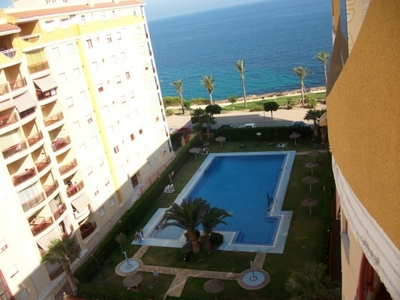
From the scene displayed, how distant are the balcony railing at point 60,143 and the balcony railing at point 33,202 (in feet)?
14.2

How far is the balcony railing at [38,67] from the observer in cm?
2795

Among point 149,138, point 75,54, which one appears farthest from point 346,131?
point 149,138

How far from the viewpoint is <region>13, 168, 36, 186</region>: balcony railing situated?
2558 cm

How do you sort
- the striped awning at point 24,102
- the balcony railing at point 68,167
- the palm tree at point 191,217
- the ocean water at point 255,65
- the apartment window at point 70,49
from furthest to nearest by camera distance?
the ocean water at point 255,65, the apartment window at point 70,49, the balcony railing at point 68,167, the palm tree at point 191,217, the striped awning at point 24,102

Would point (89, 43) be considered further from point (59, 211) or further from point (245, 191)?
point (245, 191)

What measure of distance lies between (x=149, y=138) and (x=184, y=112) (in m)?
26.1

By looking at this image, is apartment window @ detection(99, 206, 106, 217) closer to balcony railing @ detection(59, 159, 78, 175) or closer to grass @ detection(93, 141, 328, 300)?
grass @ detection(93, 141, 328, 300)

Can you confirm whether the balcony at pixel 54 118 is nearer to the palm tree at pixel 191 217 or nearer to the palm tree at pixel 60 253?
the palm tree at pixel 60 253

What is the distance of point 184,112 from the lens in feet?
227

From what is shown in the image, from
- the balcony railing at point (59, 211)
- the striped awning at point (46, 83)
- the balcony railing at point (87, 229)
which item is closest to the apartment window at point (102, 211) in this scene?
the balcony railing at point (87, 229)

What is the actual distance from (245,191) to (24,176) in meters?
21.3

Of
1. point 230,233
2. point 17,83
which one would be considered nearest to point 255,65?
point 230,233

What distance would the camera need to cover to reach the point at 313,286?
62.0ft

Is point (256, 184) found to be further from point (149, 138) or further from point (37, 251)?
point (37, 251)
